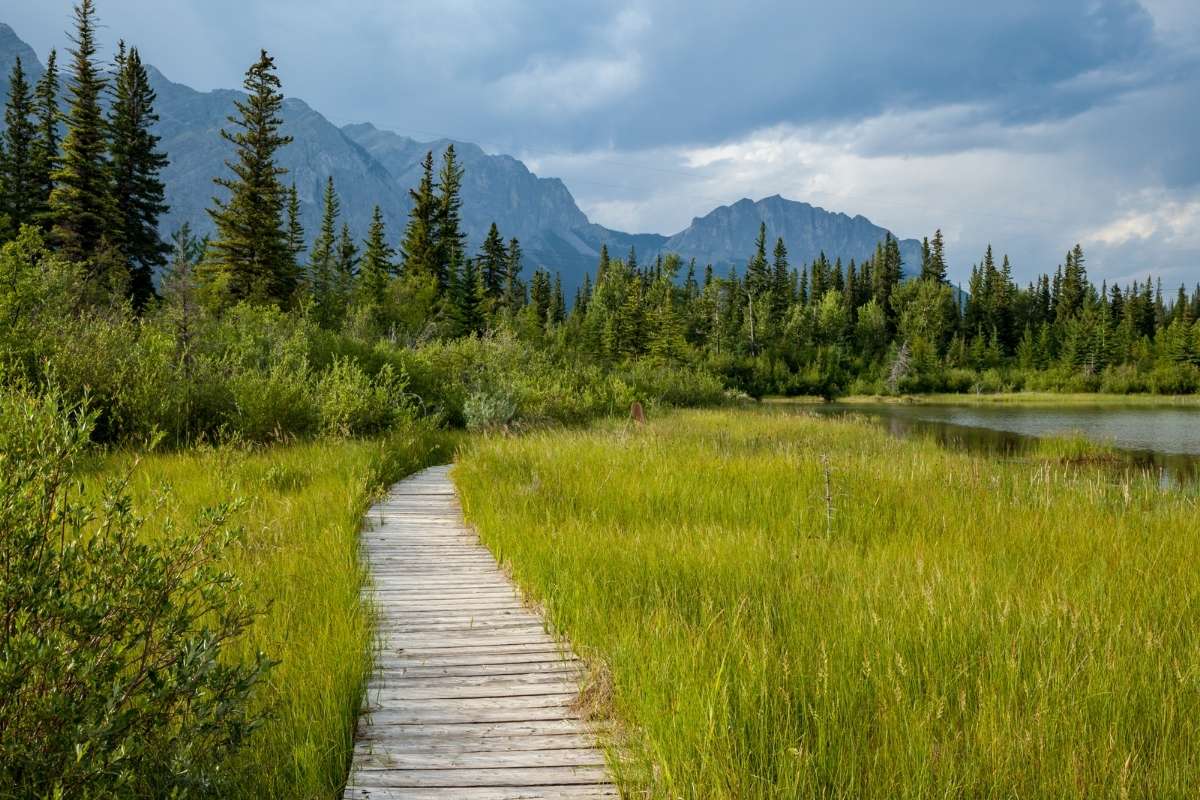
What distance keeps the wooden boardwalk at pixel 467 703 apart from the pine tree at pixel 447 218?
4921cm

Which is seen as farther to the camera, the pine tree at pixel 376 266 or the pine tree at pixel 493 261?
the pine tree at pixel 493 261

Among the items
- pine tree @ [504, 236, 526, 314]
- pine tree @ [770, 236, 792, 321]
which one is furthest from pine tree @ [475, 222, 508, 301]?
pine tree @ [770, 236, 792, 321]

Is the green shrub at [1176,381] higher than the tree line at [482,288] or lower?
lower

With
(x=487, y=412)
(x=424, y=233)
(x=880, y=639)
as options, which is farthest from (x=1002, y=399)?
(x=880, y=639)

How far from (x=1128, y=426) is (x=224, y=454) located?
36.9 m

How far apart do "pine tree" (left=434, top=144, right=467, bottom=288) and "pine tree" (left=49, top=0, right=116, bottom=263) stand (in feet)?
73.8

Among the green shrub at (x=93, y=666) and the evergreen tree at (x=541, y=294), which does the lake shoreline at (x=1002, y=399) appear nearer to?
the evergreen tree at (x=541, y=294)

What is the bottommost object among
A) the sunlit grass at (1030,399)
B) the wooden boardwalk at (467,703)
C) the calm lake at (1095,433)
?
the calm lake at (1095,433)

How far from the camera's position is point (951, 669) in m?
2.69

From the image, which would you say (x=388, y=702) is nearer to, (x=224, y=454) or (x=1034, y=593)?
(x=1034, y=593)

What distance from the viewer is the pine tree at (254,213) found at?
31.5m

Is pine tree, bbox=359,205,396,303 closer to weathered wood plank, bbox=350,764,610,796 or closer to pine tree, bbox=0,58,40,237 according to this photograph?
pine tree, bbox=0,58,40,237

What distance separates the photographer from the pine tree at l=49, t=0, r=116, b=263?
30797mm

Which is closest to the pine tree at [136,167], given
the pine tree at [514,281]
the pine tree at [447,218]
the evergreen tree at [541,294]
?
the pine tree at [447,218]
